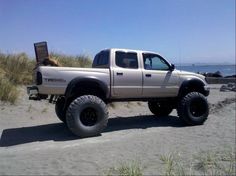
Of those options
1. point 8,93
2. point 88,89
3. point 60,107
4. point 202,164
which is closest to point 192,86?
point 88,89

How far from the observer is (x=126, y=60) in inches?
431

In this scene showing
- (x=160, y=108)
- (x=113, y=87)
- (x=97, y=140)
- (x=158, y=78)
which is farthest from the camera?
(x=160, y=108)

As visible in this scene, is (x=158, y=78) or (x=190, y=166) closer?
(x=190, y=166)

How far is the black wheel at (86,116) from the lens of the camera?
9.65 metres

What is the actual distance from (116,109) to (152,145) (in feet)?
19.2

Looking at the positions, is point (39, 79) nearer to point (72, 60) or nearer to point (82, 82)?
point (82, 82)

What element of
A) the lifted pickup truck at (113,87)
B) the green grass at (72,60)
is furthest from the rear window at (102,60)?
the green grass at (72,60)

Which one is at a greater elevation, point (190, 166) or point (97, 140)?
point (190, 166)

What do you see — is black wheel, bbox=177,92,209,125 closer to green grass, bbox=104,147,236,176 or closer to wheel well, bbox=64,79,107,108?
wheel well, bbox=64,79,107,108

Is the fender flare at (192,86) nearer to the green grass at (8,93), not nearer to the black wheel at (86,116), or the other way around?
the black wheel at (86,116)

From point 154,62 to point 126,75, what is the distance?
4.19ft

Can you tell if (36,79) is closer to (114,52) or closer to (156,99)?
(114,52)

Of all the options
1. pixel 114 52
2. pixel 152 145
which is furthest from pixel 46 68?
pixel 152 145

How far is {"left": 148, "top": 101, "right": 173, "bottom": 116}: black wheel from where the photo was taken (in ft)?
42.8
